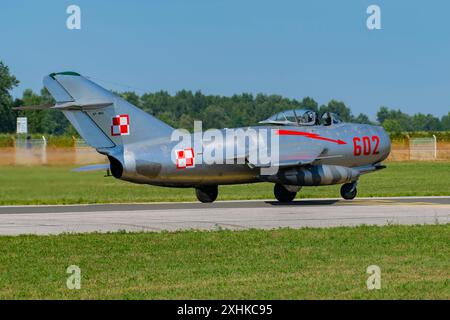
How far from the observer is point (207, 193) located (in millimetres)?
32938

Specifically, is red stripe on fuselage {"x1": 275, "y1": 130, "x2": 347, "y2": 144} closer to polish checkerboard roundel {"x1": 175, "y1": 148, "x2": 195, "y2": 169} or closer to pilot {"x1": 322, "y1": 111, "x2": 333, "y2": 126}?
pilot {"x1": 322, "y1": 111, "x2": 333, "y2": 126}

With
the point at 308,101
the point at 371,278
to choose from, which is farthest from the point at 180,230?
the point at 308,101

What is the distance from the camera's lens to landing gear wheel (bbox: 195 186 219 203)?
108ft

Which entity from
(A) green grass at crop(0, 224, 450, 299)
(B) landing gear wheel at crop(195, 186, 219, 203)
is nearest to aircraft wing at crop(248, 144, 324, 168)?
(B) landing gear wheel at crop(195, 186, 219, 203)

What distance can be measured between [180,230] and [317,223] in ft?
13.2

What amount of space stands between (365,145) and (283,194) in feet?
11.3

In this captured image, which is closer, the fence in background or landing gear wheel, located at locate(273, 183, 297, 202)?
landing gear wheel, located at locate(273, 183, 297, 202)

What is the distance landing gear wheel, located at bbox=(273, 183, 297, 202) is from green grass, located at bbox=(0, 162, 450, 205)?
3863 millimetres

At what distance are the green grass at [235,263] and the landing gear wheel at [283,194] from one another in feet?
33.0

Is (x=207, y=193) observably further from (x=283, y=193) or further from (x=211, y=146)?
(x=211, y=146)

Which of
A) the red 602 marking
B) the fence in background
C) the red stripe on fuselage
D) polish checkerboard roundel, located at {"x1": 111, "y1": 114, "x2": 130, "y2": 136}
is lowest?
the fence in background

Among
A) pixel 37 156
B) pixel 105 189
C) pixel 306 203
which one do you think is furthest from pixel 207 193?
pixel 37 156

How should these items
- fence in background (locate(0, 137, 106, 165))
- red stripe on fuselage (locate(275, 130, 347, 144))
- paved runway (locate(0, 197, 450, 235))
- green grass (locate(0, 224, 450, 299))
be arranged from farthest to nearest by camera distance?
fence in background (locate(0, 137, 106, 165))
red stripe on fuselage (locate(275, 130, 347, 144))
paved runway (locate(0, 197, 450, 235))
green grass (locate(0, 224, 450, 299))
